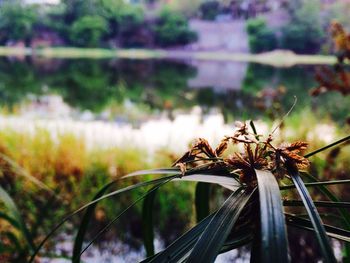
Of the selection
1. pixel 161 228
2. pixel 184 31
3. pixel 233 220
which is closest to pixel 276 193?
pixel 233 220

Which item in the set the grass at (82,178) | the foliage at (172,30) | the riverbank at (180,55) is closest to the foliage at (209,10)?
the foliage at (172,30)

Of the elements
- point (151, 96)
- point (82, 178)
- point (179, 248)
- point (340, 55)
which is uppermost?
point (151, 96)

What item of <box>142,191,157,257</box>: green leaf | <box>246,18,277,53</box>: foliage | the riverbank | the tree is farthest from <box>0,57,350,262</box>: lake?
<box>142,191,157,257</box>: green leaf

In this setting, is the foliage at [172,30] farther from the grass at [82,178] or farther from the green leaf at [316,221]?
the green leaf at [316,221]

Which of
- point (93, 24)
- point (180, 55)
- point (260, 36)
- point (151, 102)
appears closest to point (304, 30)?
point (260, 36)

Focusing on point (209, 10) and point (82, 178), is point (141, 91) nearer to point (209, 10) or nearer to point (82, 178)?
point (209, 10)

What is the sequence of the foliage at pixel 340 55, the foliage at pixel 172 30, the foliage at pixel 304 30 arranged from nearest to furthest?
1. the foliage at pixel 340 55
2. the foliage at pixel 304 30
3. the foliage at pixel 172 30

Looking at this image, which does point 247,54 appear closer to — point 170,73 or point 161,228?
point 170,73
